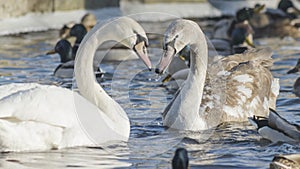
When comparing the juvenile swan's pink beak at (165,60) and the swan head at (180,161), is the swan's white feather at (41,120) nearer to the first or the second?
the juvenile swan's pink beak at (165,60)

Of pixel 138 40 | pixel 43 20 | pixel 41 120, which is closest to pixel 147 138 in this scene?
pixel 138 40

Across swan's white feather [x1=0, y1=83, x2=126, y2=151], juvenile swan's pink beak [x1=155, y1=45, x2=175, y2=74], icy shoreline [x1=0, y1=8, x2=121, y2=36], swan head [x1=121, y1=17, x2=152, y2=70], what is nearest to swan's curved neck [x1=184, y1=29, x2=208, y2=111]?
juvenile swan's pink beak [x1=155, y1=45, x2=175, y2=74]

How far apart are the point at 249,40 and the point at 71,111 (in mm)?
9148

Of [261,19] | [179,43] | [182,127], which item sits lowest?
[261,19]

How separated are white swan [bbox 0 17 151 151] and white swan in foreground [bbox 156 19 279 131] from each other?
1.97 ft

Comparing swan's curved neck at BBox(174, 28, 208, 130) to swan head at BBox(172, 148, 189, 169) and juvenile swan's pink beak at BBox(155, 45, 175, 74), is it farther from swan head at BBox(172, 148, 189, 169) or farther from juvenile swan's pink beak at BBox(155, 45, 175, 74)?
swan head at BBox(172, 148, 189, 169)

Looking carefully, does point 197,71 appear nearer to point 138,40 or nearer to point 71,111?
point 138,40

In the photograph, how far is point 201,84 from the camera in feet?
31.0

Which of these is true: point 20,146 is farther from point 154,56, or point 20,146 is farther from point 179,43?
point 154,56

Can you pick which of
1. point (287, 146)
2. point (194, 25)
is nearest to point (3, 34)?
point (194, 25)

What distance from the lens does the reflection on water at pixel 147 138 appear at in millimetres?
7828

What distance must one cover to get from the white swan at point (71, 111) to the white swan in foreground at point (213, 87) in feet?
1.97

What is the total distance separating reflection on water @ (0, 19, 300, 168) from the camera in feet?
25.7

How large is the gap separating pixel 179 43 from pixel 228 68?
5.96 feet
